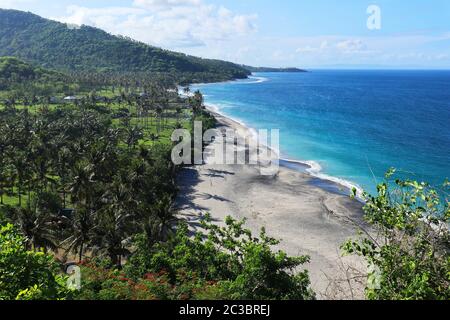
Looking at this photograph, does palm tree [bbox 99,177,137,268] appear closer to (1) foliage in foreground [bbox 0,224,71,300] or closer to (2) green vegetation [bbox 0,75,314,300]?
(2) green vegetation [bbox 0,75,314,300]

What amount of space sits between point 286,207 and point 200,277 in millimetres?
36970

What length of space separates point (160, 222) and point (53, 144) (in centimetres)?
3769

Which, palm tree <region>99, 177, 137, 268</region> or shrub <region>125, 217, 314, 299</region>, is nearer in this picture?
shrub <region>125, 217, 314, 299</region>

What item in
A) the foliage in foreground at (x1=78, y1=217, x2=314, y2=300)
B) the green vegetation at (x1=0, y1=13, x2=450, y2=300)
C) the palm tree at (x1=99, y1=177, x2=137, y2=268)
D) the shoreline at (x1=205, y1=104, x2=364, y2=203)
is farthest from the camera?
the shoreline at (x1=205, y1=104, x2=364, y2=203)

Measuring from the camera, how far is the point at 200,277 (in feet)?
99.9

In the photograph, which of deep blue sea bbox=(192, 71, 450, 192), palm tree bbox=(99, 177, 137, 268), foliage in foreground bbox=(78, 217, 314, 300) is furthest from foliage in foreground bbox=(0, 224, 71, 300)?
deep blue sea bbox=(192, 71, 450, 192)

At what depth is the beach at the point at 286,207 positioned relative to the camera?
4894 centimetres

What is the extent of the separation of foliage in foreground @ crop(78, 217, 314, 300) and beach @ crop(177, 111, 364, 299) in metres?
14.4

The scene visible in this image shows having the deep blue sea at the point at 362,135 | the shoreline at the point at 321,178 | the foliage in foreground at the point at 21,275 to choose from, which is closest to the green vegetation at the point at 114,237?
the foliage in foreground at the point at 21,275

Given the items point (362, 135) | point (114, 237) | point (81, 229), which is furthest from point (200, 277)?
point (362, 135)

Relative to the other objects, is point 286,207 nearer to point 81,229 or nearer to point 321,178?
point 321,178

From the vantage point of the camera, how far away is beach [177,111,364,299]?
161 ft

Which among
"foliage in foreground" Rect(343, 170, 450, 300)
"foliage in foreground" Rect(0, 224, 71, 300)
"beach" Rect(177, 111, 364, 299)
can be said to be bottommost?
"beach" Rect(177, 111, 364, 299)

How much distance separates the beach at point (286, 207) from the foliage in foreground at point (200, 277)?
47.3 ft
